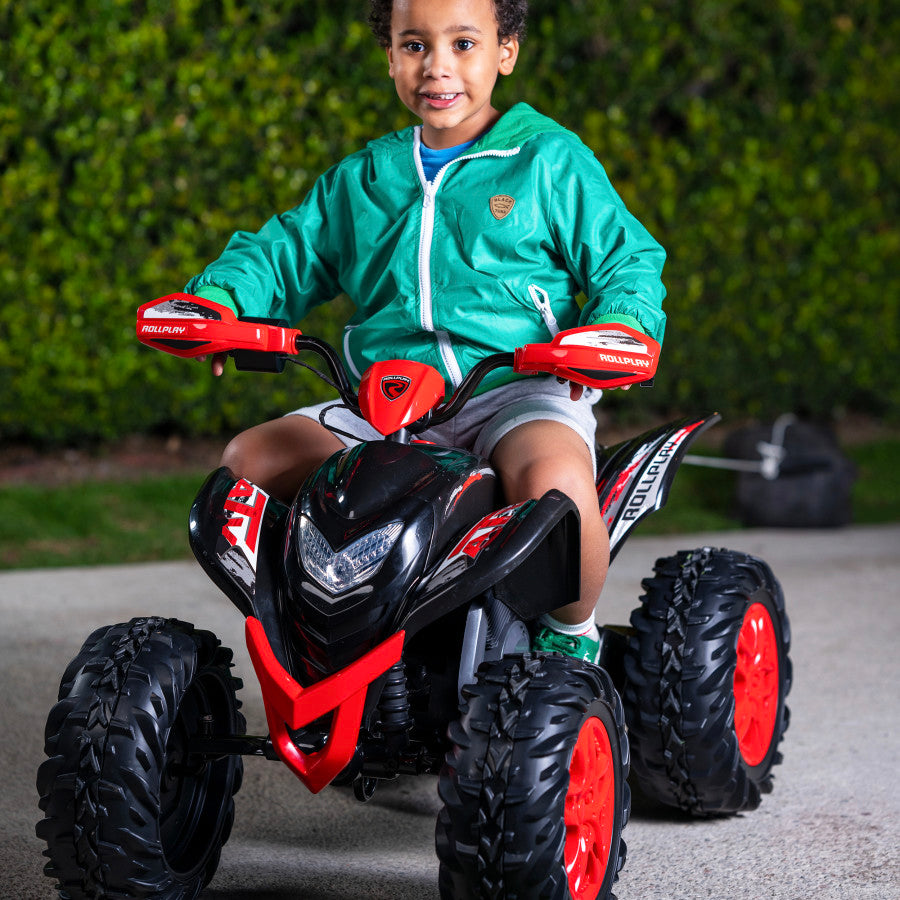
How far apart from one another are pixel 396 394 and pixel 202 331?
0.36 m

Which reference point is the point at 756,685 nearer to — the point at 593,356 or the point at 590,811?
the point at 590,811

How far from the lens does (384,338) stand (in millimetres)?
2383

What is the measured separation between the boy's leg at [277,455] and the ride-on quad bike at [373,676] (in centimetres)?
14

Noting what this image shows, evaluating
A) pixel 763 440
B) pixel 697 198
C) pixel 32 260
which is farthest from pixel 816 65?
pixel 32 260

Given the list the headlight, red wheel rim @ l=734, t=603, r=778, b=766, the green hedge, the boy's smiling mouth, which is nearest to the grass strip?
the green hedge

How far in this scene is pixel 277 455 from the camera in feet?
7.47

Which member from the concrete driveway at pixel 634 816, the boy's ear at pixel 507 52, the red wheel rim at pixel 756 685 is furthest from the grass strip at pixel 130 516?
the boy's ear at pixel 507 52

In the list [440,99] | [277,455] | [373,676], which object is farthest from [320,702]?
[440,99]

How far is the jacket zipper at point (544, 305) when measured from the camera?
2.32m

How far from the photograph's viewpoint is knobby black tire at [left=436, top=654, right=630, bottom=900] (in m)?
1.76

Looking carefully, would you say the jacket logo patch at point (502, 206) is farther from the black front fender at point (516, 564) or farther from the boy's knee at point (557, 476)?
the black front fender at point (516, 564)

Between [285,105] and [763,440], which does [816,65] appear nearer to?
[763,440]

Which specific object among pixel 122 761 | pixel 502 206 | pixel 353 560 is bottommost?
pixel 122 761

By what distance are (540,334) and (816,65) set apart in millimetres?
4407
